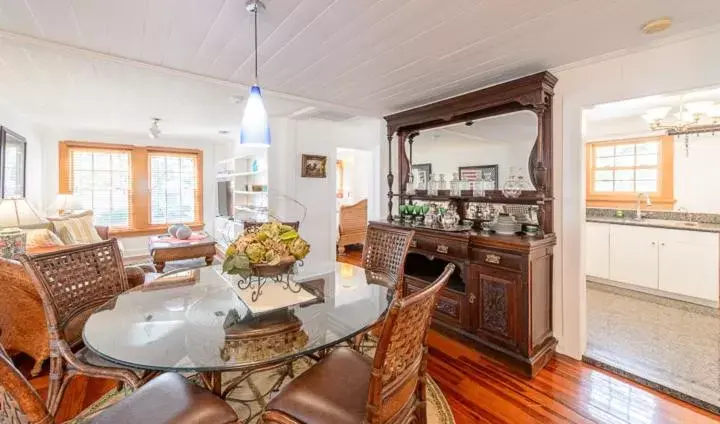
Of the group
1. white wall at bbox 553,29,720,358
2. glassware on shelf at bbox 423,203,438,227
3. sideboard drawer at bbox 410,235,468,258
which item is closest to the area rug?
sideboard drawer at bbox 410,235,468,258

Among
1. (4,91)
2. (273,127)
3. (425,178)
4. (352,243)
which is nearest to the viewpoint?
(4,91)

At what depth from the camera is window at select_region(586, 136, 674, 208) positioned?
404 cm

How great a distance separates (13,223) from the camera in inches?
106

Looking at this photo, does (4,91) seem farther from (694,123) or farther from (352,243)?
(694,123)

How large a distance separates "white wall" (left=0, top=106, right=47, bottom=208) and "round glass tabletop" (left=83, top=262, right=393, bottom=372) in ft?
13.4

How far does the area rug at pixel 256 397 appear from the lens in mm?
1797

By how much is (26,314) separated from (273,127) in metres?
3.24

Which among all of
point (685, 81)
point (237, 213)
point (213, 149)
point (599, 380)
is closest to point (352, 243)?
point (237, 213)

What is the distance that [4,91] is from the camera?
10.5 feet

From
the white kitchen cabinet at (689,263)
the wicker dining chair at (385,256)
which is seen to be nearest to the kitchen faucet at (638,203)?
the white kitchen cabinet at (689,263)

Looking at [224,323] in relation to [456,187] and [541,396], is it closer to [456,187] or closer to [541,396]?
[541,396]

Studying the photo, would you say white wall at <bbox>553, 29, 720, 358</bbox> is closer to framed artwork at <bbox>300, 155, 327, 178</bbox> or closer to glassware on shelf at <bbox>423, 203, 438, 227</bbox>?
glassware on shelf at <bbox>423, 203, 438, 227</bbox>

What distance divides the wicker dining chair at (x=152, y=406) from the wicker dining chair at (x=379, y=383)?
0.22 metres

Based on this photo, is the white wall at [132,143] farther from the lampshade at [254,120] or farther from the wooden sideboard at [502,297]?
the wooden sideboard at [502,297]
